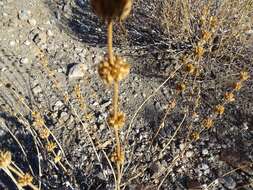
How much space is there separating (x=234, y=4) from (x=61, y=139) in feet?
5.55

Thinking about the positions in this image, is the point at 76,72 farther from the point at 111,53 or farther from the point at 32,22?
the point at 111,53

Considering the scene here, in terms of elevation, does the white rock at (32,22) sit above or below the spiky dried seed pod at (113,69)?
above

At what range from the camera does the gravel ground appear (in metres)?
2.36

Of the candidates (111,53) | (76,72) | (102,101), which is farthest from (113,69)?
(76,72)

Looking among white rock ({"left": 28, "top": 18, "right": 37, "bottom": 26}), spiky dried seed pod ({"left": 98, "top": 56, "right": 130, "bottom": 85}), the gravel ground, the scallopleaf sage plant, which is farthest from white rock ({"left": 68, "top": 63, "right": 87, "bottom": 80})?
spiky dried seed pod ({"left": 98, "top": 56, "right": 130, "bottom": 85})

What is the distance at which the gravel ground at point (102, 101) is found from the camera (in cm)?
236

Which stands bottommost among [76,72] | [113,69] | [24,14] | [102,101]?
[102,101]

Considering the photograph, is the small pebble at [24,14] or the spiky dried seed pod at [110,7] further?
the small pebble at [24,14]

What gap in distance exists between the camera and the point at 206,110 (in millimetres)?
2688

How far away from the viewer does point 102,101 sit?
2.77 meters

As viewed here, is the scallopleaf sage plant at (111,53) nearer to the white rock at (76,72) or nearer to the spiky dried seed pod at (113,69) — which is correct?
the spiky dried seed pod at (113,69)

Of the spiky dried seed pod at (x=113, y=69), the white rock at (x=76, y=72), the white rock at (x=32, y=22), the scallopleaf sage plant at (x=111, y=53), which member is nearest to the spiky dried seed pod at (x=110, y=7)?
the scallopleaf sage plant at (x=111, y=53)

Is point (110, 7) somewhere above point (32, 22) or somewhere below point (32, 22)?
above

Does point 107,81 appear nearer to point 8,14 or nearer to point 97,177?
point 97,177
